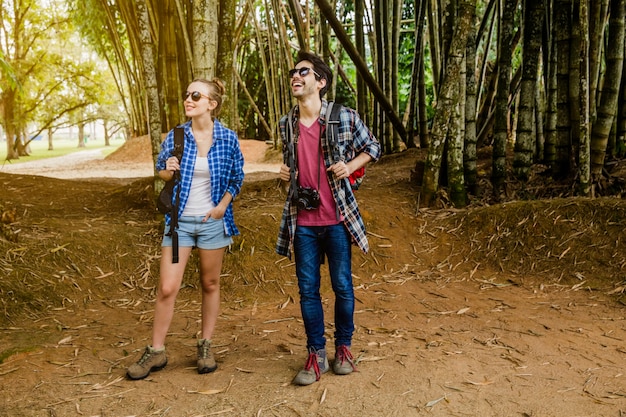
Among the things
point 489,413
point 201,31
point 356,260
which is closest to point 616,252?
point 356,260

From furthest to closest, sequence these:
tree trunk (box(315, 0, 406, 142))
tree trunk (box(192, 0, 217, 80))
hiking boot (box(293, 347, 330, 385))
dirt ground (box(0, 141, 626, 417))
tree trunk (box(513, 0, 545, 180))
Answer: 1. tree trunk (box(315, 0, 406, 142))
2. tree trunk (box(513, 0, 545, 180))
3. tree trunk (box(192, 0, 217, 80))
4. hiking boot (box(293, 347, 330, 385))
5. dirt ground (box(0, 141, 626, 417))

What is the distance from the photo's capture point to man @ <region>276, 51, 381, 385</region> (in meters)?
2.43

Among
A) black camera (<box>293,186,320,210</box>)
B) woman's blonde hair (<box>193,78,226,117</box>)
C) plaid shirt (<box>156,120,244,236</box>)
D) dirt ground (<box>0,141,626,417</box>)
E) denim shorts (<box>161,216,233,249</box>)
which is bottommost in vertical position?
dirt ground (<box>0,141,626,417</box>)

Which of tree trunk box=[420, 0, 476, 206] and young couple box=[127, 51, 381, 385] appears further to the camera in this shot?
tree trunk box=[420, 0, 476, 206]

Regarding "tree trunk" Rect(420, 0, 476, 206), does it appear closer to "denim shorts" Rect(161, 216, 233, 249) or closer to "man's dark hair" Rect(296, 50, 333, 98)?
"man's dark hair" Rect(296, 50, 333, 98)

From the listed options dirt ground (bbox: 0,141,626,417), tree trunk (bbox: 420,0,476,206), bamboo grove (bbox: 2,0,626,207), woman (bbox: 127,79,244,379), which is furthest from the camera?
tree trunk (bbox: 420,0,476,206)

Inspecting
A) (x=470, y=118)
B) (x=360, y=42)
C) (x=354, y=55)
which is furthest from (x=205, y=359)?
(x=360, y=42)

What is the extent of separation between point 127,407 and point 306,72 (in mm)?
1433

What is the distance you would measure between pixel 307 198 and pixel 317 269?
0.31m

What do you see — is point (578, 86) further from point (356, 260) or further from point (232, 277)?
point (232, 277)

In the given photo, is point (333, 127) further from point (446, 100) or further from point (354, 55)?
Result: point (354, 55)

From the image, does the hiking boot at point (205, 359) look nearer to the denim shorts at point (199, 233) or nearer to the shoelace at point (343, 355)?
the denim shorts at point (199, 233)

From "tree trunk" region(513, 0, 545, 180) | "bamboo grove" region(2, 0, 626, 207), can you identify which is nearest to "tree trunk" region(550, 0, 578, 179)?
"bamboo grove" region(2, 0, 626, 207)

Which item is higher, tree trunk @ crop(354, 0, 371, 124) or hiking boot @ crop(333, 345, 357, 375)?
tree trunk @ crop(354, 0, 371, 124)
